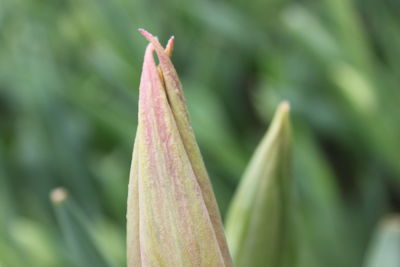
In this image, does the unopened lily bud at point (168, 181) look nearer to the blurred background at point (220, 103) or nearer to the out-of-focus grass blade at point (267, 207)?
the out-of-focus grass blade at point (267, 207)

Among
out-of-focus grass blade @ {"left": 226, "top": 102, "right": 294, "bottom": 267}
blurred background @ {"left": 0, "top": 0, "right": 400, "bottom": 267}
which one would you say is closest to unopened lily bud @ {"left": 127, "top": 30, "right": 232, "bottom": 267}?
out-of-focus grass blade @ {"left": 226, "top": 102, "right": 294, "bottom": 267}

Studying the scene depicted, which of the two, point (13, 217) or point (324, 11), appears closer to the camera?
point (13, 217)

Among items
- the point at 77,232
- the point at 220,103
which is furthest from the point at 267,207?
the point at 220,103

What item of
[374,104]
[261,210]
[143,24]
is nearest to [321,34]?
[374,104]

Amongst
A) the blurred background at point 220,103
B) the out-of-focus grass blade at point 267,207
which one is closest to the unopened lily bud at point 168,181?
the out-of-focus grass blade at point 267,207

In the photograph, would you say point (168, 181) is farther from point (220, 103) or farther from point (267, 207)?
point (220, 103)

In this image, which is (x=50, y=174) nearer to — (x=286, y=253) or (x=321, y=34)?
(x=321, y=34)
